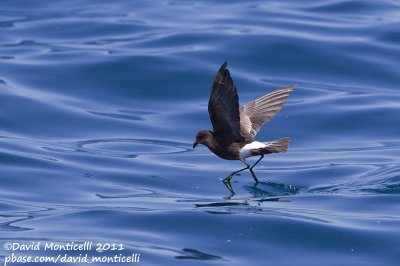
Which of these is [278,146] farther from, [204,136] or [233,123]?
[204,136]

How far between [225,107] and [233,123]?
1.47ft

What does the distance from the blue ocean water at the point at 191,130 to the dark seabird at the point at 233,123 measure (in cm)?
51

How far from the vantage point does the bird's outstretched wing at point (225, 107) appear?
8.69 metres

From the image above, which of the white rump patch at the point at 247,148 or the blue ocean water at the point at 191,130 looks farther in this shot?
the white rump patch at the point at 247,148

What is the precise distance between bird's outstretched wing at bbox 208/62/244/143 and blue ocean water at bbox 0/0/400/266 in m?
0.69

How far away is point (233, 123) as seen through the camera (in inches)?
375

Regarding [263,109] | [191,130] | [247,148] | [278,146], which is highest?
[191,130]

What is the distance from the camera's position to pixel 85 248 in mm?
8039

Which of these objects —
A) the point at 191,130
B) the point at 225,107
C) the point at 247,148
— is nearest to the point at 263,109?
the point at 247,148

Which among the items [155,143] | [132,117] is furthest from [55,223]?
[132,117]

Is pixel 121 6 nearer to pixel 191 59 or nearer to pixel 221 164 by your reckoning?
pixel 191 59

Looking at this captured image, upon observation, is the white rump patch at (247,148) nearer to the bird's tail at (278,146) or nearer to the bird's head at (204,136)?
the bird's tail at (278,146)

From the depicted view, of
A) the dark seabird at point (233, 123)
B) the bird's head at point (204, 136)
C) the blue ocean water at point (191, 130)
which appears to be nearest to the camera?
the blue ocean water at point (191, 130)

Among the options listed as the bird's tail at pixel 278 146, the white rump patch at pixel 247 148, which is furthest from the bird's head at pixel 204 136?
the bird's tail at pixel 278 146
